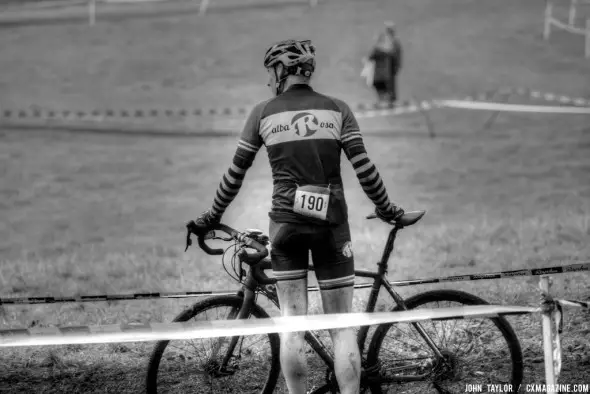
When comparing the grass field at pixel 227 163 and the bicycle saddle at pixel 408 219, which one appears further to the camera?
the grass field at pixel 227 163

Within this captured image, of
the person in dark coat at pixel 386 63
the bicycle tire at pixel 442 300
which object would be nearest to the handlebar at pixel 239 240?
the bicycle tire at pixel 442 300

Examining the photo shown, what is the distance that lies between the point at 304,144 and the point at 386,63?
15.2m

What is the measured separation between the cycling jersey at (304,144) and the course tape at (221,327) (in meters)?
0.51

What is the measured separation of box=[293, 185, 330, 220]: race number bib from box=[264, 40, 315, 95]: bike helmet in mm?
584

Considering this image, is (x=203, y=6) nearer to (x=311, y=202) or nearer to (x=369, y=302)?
(x=369, y=302)

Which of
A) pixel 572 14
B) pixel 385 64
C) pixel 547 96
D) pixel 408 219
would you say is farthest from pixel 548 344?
pixel 572 14

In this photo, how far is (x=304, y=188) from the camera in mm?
4438

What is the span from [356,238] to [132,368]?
187 inches

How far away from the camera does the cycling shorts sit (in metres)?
4.50

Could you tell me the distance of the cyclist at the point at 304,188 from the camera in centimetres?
446

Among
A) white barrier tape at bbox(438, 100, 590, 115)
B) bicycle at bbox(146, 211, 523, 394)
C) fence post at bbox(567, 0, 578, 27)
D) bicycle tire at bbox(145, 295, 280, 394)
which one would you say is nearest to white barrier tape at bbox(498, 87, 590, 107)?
white barrier tape at bbox(438, 100, 590, 115)

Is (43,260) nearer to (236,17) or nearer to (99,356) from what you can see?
(99,356)

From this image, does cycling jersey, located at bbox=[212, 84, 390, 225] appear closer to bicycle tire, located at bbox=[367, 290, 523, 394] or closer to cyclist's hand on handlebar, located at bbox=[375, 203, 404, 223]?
cyclist's hand on handlebar, located at bbox=[375, 203, 404, 223]

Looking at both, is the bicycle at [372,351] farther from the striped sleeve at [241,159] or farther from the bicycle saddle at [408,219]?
the striped sleeve at [241,159]
